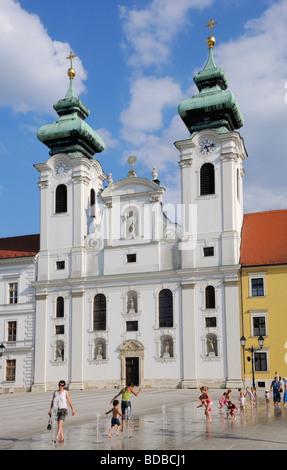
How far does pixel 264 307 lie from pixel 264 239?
17.1 feet

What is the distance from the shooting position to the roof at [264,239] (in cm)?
3844

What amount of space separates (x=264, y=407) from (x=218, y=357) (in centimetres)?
1422

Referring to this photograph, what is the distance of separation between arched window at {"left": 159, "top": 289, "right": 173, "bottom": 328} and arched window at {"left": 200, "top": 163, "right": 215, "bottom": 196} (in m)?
7.54

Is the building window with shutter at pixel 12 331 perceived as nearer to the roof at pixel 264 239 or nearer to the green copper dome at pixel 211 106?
A: the roof at pixel 264 239

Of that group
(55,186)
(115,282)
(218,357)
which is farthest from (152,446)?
(55,186)

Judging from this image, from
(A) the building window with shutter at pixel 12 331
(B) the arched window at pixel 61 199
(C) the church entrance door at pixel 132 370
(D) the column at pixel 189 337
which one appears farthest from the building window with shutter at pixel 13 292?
(D) the column at pixel 189 337

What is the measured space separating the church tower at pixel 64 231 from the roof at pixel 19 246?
1261 mm

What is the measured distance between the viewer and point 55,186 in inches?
1780

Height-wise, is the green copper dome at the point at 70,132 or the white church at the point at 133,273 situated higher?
the green copper dome at the point at 70,132

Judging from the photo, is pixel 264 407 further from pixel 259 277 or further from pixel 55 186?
pixel 55 186

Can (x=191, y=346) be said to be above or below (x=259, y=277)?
below

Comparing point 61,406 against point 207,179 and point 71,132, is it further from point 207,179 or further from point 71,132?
point 71,132

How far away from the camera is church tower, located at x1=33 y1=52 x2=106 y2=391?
138ft
